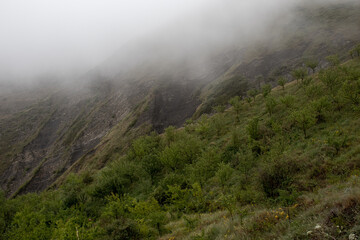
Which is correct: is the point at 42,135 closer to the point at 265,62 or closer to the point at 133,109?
the point at 133,109

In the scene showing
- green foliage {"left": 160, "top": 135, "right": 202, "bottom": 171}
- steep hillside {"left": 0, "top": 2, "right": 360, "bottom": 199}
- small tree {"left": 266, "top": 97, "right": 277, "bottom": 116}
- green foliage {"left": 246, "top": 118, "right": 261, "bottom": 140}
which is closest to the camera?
green foliage {"left": 246, "top": 118, "right": 261, "bottom": 140}

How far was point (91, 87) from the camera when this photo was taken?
160 m

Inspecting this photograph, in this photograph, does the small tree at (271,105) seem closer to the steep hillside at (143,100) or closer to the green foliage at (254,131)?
the green foliage at (254,131)

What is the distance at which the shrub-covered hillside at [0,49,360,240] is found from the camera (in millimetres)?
7238

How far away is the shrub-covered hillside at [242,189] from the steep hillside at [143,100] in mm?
34959

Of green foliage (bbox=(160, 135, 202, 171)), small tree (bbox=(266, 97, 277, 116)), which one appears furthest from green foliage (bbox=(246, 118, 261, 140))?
green foliage (bbox=(160, 135, 202, 171))

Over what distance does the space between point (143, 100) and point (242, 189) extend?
95.3 meters

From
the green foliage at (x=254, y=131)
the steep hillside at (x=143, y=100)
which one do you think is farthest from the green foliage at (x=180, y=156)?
the steep hillside at (x=143, y=100)

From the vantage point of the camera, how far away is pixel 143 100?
10775cm

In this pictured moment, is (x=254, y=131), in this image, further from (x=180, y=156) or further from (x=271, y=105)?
(x=180, y=156)

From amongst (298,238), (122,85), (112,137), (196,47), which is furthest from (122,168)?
(196,47)

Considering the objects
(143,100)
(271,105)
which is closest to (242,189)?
(271,105)

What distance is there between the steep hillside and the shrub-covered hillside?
34959 millimetres

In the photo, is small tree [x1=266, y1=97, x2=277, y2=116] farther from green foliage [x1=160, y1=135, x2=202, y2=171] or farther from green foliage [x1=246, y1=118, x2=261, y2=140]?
green foliage [x1=160, y1=135, x2=202, y2=171]
